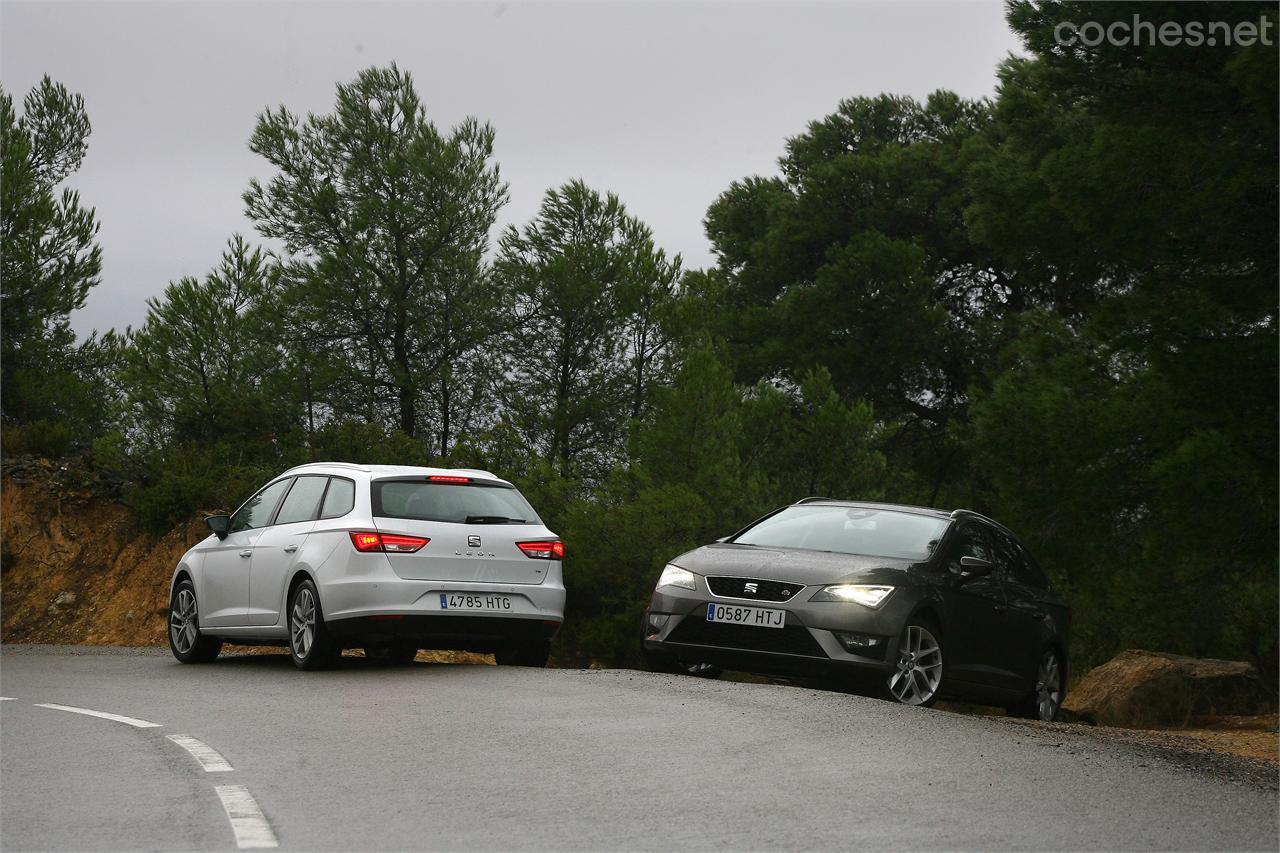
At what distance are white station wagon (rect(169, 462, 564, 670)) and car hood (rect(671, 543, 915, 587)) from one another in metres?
1.69

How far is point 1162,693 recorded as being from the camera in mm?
17406

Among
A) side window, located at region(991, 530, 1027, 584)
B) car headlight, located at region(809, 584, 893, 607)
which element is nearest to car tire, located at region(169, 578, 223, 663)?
car headlight, located at region(809, 584, 893, 607)

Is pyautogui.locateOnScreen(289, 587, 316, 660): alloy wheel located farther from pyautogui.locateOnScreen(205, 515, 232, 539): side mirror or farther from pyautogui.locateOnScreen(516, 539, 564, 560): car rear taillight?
pyautogui.locateOnScreen(516, 539, 564, 560): car rear taillight

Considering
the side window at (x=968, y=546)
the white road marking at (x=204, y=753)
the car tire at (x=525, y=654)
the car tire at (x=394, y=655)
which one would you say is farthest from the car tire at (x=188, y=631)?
the side window at (x=968, y=546)

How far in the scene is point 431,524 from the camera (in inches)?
512

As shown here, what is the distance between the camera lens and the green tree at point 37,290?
31812mm

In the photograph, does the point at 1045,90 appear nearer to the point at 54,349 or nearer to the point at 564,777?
the point at 564,777

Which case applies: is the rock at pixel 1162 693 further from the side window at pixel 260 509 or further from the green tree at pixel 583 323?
the green tree at pixel 583 323

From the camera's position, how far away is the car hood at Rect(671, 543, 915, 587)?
11.5 metres

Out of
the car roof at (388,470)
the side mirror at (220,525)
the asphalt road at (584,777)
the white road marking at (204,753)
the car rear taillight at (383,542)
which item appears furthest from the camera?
the side mirror at (220,525)

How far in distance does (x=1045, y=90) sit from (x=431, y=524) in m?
9.30

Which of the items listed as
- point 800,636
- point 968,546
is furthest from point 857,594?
point 968,546

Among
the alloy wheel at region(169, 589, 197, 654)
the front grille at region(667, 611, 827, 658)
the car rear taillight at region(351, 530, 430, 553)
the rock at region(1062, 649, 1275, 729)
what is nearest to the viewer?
the front grille at region(667, 611, 827, 658)

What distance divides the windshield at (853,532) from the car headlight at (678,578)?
764 millimetres
